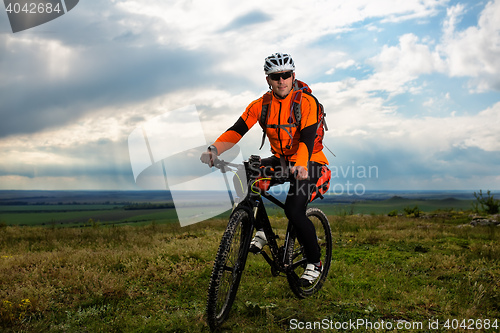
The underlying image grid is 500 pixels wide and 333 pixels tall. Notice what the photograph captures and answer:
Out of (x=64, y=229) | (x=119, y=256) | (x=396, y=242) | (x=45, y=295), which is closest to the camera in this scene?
(x=45, y=295)

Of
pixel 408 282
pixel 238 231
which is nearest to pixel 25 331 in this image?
pixel 238 231

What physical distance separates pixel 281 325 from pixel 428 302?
2.71 meters

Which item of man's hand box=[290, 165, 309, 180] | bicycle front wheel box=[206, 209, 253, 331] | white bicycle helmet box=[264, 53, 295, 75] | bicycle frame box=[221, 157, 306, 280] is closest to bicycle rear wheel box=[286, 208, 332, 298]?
bicycle frame box=[221, 157, 306, 280]

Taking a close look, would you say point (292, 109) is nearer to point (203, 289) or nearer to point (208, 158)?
point (208, 158)

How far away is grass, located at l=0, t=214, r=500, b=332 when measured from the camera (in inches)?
216

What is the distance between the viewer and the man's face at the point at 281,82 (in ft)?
18.4

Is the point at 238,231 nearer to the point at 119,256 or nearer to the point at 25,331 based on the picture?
the point at 25,331

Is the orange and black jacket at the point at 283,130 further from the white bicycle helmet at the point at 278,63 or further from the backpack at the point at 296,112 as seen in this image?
the white bicycle helmet at the point at 278,63

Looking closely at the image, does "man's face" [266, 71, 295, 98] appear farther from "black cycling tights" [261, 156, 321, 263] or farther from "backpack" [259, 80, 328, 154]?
"black cycling tights" [261, 156, 321, 263]

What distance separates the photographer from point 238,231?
4.96 metres

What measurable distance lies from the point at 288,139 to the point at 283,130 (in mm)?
177

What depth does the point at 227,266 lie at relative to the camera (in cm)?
482

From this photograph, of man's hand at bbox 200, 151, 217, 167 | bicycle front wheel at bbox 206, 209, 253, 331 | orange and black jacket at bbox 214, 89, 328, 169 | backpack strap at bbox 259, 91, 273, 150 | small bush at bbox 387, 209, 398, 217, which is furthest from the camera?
small bush at bbox 387, 209, 398, 217

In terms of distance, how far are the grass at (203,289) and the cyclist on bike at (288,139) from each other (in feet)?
3.06
